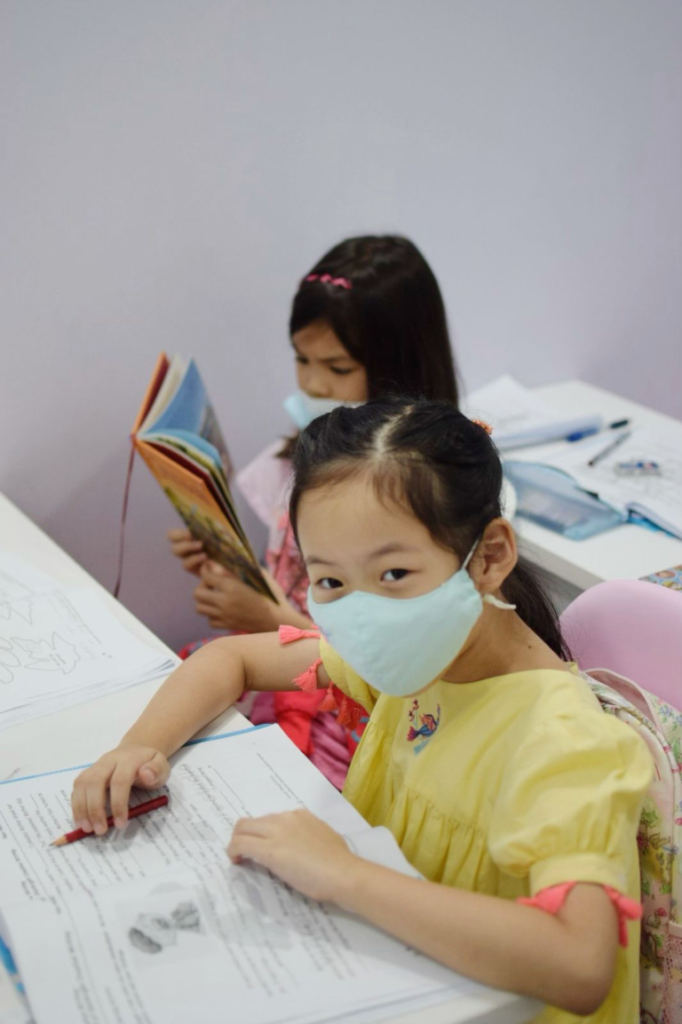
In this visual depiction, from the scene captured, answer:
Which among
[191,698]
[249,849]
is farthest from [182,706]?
[249,849]

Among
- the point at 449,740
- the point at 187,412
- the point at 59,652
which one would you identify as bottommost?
the point at 449,740

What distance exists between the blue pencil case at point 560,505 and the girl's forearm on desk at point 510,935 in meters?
0.97

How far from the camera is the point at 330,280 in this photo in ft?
5.20

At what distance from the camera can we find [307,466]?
0.91 metres

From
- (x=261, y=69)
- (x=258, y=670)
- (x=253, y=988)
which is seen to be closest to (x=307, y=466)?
(x=258, y=670)

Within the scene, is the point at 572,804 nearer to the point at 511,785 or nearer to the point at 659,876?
the point at 511,785

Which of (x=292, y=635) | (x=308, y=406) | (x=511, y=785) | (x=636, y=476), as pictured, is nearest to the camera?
(x=511, y=785)

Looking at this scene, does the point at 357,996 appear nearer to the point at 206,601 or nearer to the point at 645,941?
the point at 645,941

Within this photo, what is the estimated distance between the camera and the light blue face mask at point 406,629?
0.85m

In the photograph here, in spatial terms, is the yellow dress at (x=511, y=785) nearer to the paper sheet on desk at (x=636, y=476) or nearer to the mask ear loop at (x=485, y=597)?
the mask ear loop at (x=485, y=597)

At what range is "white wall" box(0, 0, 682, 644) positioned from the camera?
1.62 metres

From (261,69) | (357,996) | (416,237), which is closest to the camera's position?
(357,996)

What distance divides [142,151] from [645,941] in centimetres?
141

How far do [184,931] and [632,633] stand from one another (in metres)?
0.59
